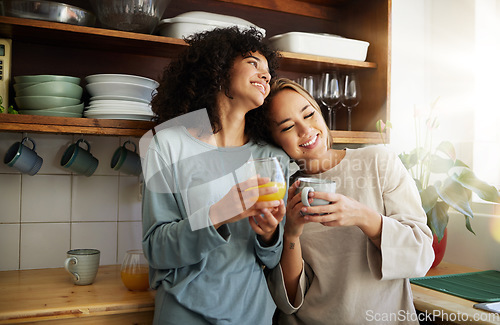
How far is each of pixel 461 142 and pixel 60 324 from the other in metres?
1.90

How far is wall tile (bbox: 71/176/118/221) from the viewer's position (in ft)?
5.95

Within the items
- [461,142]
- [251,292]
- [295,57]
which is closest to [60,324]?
[251,292]

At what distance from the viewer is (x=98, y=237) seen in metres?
1.84

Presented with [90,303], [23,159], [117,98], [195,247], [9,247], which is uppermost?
[117,98]

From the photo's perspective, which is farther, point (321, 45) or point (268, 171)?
point (321, 45)

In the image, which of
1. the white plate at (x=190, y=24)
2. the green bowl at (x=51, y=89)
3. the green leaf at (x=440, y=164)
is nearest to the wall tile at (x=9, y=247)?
the green bowl at (x=51, y=89)

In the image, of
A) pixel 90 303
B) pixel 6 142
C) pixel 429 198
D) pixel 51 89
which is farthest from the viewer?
pixel 429 198

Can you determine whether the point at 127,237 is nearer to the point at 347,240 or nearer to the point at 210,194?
the point at 210,194

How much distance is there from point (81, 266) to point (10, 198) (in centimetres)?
46

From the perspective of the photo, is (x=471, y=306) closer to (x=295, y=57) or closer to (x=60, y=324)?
(x=295, y=57)

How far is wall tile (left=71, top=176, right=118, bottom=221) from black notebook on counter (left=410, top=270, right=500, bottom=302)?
1.25 meters

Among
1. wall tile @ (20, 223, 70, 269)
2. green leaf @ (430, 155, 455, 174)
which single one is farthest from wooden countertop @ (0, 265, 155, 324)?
green leaf @ (430, 155, 455, 174)

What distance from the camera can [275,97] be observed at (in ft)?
4.88

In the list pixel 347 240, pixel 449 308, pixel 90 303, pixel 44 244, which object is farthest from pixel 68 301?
pixel 449 308
